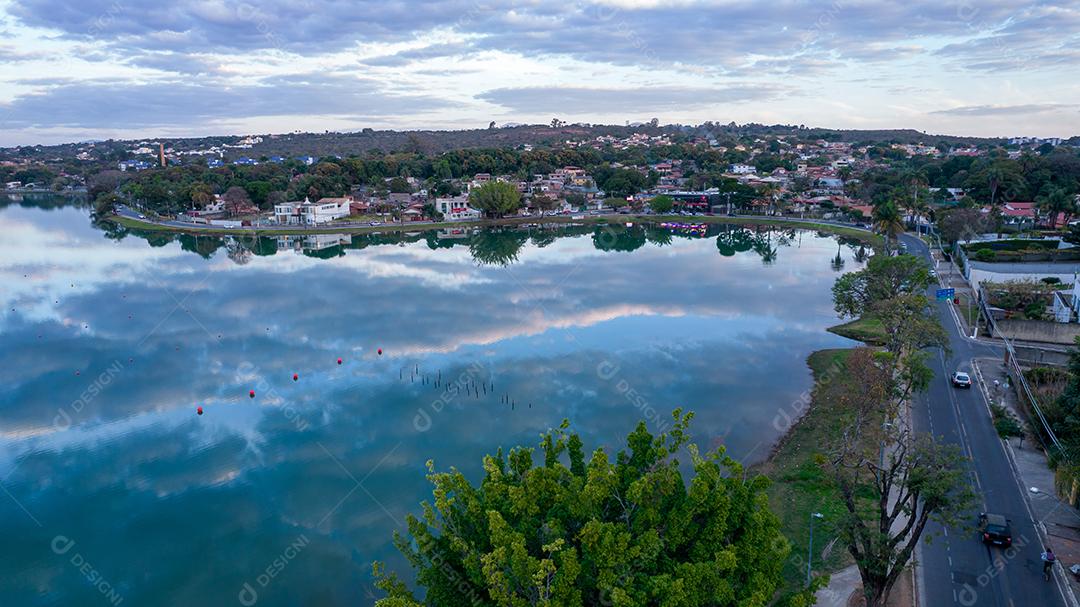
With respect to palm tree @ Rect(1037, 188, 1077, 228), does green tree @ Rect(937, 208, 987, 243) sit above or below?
below

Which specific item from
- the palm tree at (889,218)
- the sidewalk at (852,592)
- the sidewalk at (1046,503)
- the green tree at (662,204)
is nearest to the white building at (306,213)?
the green tree at (662,204)

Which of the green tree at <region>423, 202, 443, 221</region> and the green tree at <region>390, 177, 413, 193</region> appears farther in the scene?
the green tree at <region>390, 177, 413, 193</region>

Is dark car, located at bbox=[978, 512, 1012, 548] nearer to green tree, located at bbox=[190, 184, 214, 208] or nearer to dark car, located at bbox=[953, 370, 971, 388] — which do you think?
dark car, located at bbox=[953, 370, 971, 388]

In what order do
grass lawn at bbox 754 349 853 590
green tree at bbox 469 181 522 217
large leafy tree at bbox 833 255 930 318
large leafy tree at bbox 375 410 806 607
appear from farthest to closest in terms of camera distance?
1. green tree at bbox 469 181 522 217
2. large leafy tree at bbox 833 255 930 318
3. grass lawn at bbox 754 349 853 590
4. large leafy tree at bbox 375 410 806 607

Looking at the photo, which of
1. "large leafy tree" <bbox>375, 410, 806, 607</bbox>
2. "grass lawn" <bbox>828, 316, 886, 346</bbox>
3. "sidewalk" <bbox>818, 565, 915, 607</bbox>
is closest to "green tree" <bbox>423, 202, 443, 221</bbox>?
"grass lawn" <bbox>828, 316, 886, 346</bbox>

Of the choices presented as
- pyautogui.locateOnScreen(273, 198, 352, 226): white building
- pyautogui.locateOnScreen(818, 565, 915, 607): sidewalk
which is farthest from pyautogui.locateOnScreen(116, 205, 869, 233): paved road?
pyautogui.locateOnScreen(818, 565, 915, 607): sidewalk

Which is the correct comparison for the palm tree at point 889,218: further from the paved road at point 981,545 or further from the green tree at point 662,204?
the green tree at point 662,204

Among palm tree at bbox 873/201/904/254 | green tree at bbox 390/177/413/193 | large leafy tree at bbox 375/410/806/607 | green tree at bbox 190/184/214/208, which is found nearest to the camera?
large leafy tree at bbox 375/410/806/607

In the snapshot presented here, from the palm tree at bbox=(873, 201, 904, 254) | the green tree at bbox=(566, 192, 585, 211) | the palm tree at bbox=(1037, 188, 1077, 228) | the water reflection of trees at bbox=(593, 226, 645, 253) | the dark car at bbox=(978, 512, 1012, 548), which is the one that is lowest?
the water reflection of trees at bbox=(593, 226, 645, 253)
